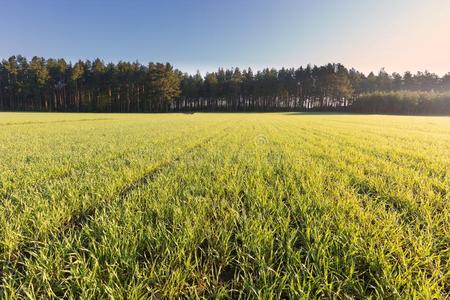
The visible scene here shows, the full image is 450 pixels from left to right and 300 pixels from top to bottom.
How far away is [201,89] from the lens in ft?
322

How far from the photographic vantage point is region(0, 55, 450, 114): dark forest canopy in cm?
→ 8006

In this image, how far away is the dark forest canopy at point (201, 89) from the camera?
80.1 meters

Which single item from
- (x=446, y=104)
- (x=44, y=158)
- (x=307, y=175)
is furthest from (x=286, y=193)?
(x=446, y=104)

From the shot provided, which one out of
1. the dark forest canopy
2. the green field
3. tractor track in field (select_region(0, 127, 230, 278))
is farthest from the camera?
the dark forest canopy

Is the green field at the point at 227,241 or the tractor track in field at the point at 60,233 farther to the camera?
the tractor track in field at the point at 60,233

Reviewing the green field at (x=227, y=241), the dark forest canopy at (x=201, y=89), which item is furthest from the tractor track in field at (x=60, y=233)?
the dark forest canopy at (x=201, y=89)

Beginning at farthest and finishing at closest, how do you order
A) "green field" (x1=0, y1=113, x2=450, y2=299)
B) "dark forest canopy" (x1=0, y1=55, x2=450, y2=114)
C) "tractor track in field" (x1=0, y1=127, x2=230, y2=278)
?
"dark forest canopy" (x1=0, y1=55, x2=450, y2=114) < "tractor track in field" (x1=0, y1=127, x2=230, y2=278) < "green field" (x1=0, y1=113, x2=450, y2=299)

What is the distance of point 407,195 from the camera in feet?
11.1

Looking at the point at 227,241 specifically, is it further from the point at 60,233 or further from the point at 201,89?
the point at 201,89

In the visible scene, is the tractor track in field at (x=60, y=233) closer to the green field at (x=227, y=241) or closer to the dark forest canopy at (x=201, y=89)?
the green field at (x=227, y=241)

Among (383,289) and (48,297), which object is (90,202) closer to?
(48,297)

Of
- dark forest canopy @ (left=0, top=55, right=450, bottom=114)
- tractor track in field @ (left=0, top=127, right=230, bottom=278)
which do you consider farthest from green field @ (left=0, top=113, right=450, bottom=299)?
dark forest canopy @ (left=0, top=55, right=450, bottom=114)

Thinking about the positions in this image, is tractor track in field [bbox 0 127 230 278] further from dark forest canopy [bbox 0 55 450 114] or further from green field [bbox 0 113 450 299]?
dark forest canopy [bbox 0 55 450 114]

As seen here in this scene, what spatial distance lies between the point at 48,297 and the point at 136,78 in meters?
94.3
